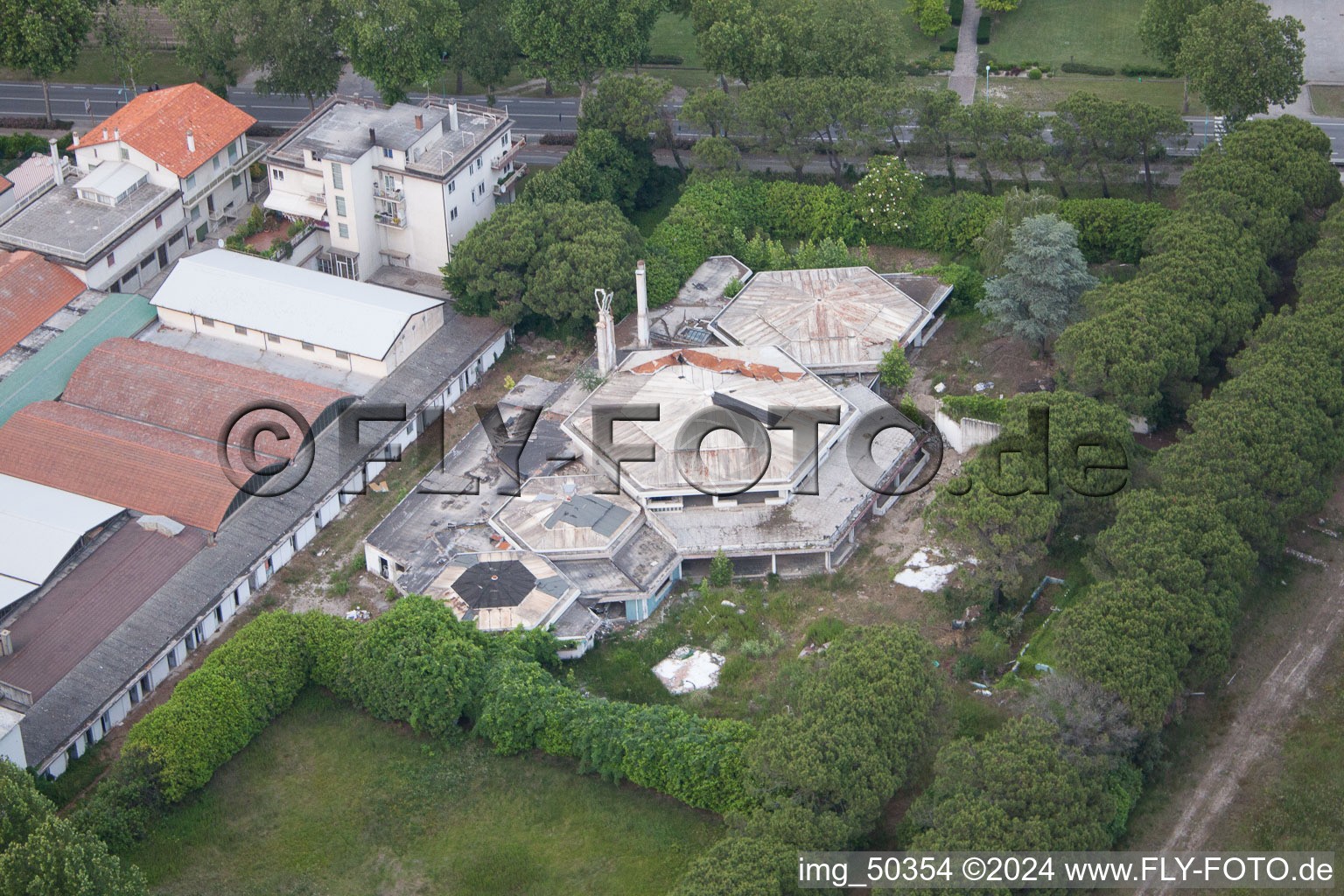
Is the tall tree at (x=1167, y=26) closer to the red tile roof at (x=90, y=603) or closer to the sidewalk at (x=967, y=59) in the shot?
the sidewalk at (x=967, y=59)

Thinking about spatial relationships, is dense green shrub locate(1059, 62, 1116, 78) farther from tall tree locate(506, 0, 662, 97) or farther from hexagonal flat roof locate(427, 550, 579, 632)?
hexagonal flat roof locate(427, 550, 579, 632)

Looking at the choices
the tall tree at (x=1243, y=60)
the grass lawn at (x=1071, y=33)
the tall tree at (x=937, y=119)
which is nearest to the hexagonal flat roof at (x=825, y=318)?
the tall tree at (x=937, y=119)

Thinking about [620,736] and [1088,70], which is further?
[1088,70]

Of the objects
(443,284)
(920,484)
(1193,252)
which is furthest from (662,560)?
(1193,252)

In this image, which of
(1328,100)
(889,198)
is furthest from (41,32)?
(1328,100)

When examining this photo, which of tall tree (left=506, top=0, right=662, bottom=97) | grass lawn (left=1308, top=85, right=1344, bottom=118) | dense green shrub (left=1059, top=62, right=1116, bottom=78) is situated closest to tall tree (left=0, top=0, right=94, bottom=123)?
tall tree (left=506, top=0, right=662, bottom=97)

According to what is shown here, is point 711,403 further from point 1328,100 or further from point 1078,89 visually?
point 1328,100
